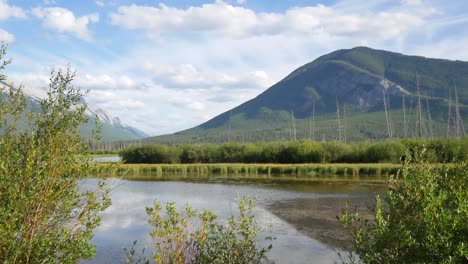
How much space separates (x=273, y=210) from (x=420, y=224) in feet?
88.0

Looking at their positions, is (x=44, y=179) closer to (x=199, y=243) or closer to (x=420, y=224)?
(x=199, y=243)

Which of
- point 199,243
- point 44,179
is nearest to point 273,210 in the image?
point 199,243

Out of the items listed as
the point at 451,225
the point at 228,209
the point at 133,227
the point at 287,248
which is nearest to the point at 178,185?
the point at 228,209

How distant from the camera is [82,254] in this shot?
9773 millimetres

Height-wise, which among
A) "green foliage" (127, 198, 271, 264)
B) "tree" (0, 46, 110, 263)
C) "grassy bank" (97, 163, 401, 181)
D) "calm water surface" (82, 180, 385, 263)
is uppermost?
"tree" (0, 46, 110, 263)

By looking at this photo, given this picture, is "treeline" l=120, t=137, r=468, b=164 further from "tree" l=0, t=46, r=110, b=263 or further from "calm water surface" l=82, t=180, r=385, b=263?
Result: "tree" l=0, t=46, r=110, b=263

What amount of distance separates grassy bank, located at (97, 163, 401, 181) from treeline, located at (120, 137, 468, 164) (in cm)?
845

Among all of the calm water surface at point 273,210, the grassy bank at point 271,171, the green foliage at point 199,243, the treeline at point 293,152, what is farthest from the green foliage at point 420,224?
the treeline at point 293,152

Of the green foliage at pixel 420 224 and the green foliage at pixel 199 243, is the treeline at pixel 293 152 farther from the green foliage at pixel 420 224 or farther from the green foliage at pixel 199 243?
the green foliage at pixel 199 243

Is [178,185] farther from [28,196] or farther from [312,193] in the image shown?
[28,196]

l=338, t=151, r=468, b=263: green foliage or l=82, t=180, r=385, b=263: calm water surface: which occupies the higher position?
l=338, t=151, r=468, b=263: green foliage

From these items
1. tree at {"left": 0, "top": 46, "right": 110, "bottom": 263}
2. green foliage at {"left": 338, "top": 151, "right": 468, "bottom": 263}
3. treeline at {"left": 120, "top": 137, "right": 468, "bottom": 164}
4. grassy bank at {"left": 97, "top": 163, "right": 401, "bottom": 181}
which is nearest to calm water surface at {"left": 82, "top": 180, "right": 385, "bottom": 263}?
tree at {"left": 0, "top": 46, "right": 110, "bottom": 263}

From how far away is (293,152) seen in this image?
3398 inches

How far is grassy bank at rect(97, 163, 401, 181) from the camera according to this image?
212 feet
